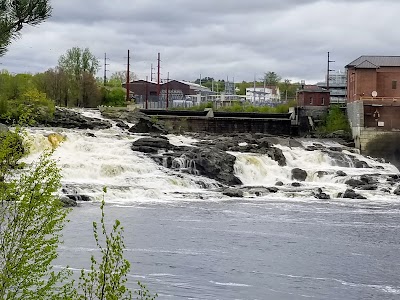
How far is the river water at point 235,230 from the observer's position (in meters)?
18.5

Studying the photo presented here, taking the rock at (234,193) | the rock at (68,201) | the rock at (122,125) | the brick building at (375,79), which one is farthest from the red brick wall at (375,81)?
the rock at (68,201)

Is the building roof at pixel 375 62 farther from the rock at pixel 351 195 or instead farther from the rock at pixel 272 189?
the rock at pixel 272 189

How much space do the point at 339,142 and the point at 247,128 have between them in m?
8.19

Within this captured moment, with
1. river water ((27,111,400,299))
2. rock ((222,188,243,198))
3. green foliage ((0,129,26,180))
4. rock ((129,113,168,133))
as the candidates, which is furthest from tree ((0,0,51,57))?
rock ((129,113,168,133))

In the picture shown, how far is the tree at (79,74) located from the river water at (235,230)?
107ft

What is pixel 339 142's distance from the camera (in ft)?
180

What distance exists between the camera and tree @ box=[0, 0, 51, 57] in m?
7.91

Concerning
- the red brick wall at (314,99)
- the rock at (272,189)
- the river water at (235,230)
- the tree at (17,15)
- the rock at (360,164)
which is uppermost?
the red brick wall at (314,99)

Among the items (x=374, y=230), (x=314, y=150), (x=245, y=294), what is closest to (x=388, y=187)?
(x=314, y=150)

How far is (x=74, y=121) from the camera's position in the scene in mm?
53969

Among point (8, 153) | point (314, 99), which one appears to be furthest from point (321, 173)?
point (8, 153)

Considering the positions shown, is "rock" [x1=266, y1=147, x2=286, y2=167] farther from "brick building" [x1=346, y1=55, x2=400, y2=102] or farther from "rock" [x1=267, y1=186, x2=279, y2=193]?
"brick building" [x1=346, y1=55, x2=400, y2=102]

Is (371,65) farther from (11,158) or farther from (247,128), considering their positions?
(11,158)

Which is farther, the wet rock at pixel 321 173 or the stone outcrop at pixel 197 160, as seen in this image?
the wet rock at pixel 321 173
